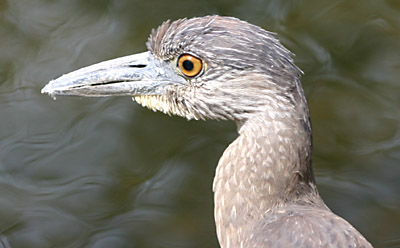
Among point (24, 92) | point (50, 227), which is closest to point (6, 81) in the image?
point (24, 92)

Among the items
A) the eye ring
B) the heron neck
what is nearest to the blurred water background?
the heron neck

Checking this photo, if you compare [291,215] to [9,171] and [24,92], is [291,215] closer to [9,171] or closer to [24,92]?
[9,171]

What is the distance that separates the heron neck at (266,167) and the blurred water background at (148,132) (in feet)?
4.70

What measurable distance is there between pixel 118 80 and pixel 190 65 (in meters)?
0.39

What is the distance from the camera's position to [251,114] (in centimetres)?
313

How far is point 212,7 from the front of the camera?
5891 mm

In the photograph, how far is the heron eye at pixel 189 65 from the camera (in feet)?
10.4

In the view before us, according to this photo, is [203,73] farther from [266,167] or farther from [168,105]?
[266,167]

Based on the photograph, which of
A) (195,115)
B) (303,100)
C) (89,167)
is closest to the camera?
(303,100)

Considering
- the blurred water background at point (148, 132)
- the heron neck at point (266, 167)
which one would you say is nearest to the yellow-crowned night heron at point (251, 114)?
the heron neck at point (266, 167)

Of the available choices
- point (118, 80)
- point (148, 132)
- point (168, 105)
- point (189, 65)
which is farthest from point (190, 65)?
point (148, 132)

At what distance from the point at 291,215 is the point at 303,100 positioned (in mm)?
490

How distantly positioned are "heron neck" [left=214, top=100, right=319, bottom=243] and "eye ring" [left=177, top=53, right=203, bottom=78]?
0.30 metres

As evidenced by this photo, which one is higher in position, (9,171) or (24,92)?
(24,92)
